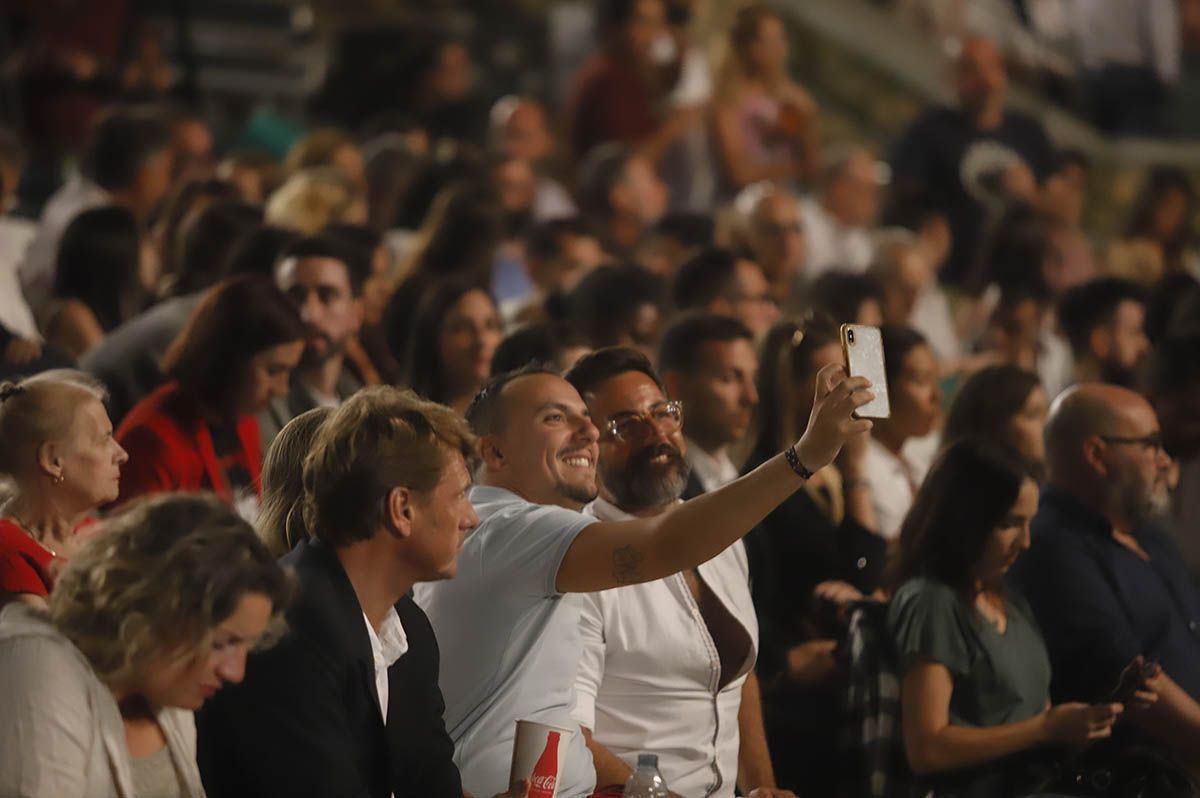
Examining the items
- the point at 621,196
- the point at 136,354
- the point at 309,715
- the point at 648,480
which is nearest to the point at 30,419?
the point at 309,715

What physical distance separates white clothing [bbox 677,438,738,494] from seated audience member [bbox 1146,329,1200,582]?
1828 millimetres

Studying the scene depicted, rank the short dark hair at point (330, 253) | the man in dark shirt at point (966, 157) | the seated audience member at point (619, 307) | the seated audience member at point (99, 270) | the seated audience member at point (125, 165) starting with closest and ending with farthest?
1. the short dark hair at point (330, 253)
2. the seated audience member at point (99, 270)
3. the seated audience member at point (619, 307)
4. the seated audience member at point (125, 165)
5. the man in dark shirt at point (966, 157)

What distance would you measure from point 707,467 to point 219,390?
131cm

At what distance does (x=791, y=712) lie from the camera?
514cm

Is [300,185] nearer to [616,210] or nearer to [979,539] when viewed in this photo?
[616,210]

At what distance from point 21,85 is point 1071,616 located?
278 inches

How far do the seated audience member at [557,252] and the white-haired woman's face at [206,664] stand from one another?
4.64m

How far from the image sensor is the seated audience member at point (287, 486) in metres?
3.64

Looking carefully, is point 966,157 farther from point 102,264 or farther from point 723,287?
point 102,264

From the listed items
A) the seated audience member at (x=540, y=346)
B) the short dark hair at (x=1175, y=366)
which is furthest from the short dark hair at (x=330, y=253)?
the short dark hair at (x=1175, y=366)

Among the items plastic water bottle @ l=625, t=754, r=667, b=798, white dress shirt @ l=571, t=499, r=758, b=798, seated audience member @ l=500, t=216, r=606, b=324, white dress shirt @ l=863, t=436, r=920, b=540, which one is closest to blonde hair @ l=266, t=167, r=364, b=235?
seated audience member @ l=500, t=216, r=606, b=324

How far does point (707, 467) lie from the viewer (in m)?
5.46

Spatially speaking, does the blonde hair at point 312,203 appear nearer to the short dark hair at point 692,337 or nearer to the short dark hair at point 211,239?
the short dark hair at point 211,239

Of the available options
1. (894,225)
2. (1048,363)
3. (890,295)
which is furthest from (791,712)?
(894,225)
